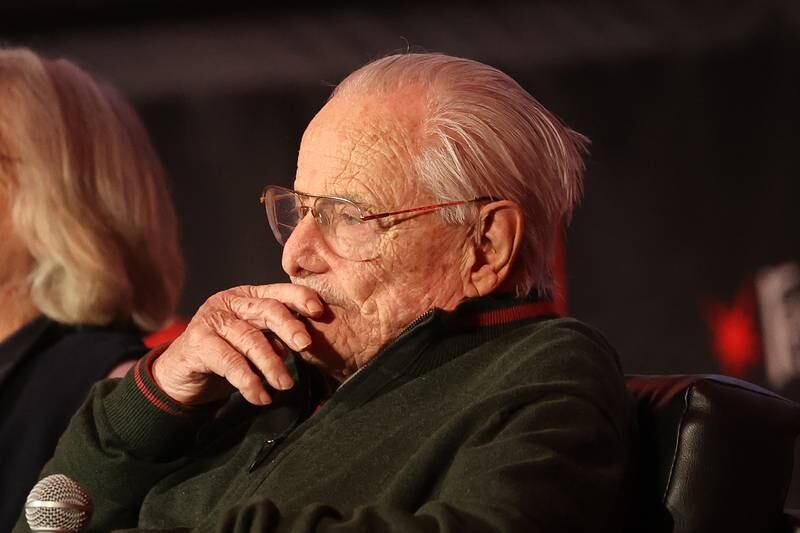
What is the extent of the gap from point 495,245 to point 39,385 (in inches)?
43.7

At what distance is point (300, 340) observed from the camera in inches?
60.1

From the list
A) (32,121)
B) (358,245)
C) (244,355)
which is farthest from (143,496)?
(32,121)

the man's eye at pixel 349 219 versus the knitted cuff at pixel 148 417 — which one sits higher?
the man's eye at pixel 349 219

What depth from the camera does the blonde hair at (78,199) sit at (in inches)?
92.7

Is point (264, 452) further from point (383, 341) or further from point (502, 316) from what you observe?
point (502, 316)

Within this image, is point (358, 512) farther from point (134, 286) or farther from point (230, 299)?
point (134, 286)

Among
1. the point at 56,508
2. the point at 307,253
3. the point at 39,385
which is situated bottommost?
the point at 39,385

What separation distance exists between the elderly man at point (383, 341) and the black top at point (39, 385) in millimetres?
462

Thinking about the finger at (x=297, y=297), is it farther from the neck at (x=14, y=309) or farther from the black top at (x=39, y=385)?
the neck at (x=14, y=309)

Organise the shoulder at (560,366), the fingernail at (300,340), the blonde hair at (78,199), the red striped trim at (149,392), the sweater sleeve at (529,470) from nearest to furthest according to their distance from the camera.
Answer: the sweater sleeve at (529,470) < the shoulder at (560,366) < the fingernail at (300,340) < the red striped trim at (149,392) < the blonde hair at (78,199)

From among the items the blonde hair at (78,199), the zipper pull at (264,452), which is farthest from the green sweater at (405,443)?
the blonde hair at (78,199)

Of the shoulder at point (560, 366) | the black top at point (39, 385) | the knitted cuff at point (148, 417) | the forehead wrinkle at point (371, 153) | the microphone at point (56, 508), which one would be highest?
the forehead wrinkle at point (371, 153)

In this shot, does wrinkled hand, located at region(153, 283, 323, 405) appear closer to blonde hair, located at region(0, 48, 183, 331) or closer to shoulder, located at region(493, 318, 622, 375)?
shoulder, located at region(493, 318, 622, 375)

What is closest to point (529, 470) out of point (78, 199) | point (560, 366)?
point (560, 366)
